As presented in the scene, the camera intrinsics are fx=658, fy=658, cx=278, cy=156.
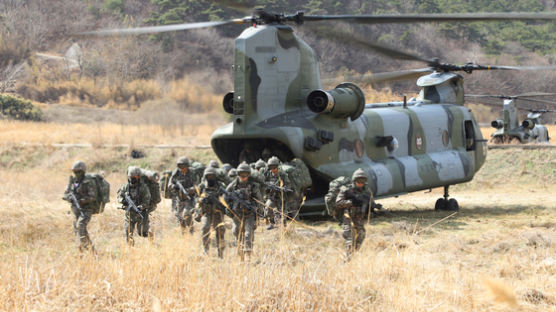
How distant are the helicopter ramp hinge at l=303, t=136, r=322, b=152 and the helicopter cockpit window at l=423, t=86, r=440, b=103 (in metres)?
5.56

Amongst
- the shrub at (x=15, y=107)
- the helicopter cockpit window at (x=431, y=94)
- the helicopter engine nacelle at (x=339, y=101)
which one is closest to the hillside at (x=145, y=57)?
the shrub at (x=15, y=107)

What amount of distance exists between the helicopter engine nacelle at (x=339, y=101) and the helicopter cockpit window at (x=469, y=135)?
4869 mm

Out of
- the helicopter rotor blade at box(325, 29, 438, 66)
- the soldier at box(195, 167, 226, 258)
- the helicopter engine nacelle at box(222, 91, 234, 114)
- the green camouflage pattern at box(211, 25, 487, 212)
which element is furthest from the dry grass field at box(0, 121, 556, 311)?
the helicopter rotor blade at box(325, 29, 438, 66)

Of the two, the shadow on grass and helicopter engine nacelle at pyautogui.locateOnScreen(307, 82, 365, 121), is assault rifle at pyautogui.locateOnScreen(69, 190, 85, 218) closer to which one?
helicopter engine nacelle at pyautogui.locateOnScreen(307, 82, 365, 121)

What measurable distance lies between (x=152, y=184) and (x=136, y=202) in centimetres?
44

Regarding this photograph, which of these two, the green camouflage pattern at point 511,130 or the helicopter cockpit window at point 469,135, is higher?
the helicopter cockpit window at point 469,135

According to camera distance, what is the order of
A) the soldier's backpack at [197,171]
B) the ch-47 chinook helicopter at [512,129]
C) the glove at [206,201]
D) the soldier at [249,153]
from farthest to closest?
the ch-47 chinook helicopter at [512,129] < the soldier at [249,153] < the soldier's backpack at [197,171] < the glove at [206,201]

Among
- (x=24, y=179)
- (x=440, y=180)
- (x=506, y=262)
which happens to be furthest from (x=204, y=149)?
(x=506, y=262)

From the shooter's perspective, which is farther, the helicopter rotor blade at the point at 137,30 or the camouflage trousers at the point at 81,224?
the helicopter rotor blade at the point at 137,30

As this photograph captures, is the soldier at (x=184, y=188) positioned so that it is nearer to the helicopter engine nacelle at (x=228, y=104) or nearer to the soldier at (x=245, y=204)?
the soldier at (x=245, y=204)

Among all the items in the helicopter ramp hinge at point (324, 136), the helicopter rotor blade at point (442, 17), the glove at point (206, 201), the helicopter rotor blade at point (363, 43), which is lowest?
the glove at point (206, 201)

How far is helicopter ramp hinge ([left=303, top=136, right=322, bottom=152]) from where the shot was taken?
12531 millimetres

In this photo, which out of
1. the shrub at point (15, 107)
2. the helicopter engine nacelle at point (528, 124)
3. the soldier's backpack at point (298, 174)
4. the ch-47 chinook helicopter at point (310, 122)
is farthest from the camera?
the helicopter engine nacelle at point (528, 124)

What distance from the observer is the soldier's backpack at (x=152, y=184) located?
10.1 m
